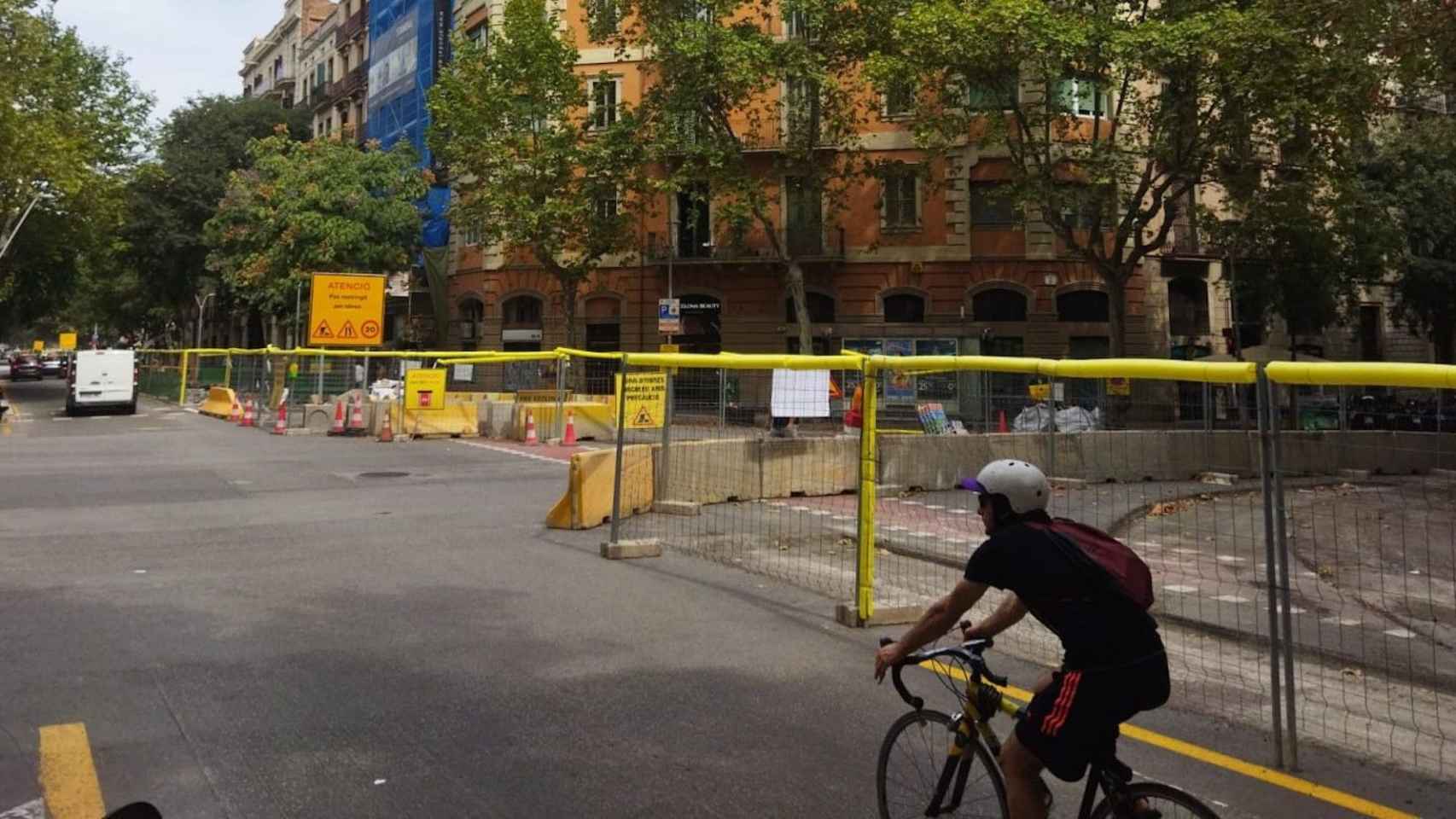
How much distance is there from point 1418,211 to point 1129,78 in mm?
12478

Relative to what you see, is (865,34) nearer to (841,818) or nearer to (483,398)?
(483,398)

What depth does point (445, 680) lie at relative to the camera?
17.8 ft

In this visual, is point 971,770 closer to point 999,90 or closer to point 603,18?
point 999,90

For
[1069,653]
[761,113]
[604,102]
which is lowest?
[1069,653]

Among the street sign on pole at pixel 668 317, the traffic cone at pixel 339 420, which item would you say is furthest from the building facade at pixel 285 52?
the traffic cone at pixel 339 420

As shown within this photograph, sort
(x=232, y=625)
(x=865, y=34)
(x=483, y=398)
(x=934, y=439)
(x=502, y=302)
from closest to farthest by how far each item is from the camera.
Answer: (x=232, y=625), (x=934, y=439), (x=483, y=398), (x=865, y=34), (x=502, y=302)

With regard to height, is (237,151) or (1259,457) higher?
(237,151)

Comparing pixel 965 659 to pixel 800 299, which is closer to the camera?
pixel 965 659

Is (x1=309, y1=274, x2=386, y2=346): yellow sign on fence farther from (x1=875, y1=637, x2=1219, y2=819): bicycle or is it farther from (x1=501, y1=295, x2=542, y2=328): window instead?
(x1=875, y1=637, x2=1219, y2=819): bicycle

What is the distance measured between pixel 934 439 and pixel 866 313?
2393cm

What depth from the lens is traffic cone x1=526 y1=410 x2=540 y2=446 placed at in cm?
2061

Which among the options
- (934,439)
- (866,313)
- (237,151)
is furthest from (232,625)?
(237,151)

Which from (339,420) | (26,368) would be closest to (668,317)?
(339,420)

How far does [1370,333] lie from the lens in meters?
37.6
